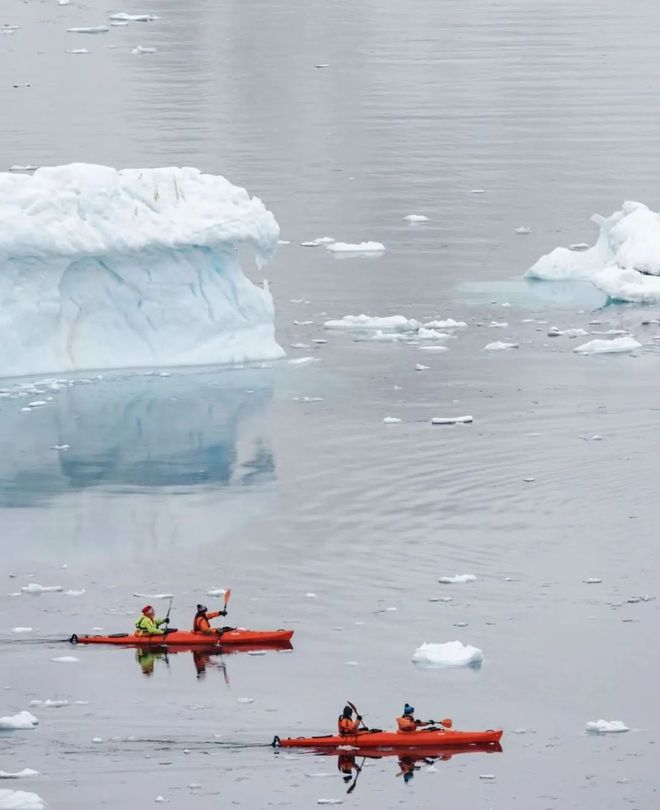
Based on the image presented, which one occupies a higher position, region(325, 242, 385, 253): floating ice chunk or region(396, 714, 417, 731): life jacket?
region(396, 714, 417, 731): life jacket

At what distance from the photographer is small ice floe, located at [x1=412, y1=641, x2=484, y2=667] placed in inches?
747

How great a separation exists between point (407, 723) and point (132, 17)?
56.8 meters

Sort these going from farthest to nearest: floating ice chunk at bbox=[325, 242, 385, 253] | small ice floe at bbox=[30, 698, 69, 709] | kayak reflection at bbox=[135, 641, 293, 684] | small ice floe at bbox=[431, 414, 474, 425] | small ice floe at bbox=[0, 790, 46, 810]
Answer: floating ice chunk at bbox=[325, 242, 385, 253]
small ice floe at bbox=[431, 414, 474, 425]
kayak reflection at bbox=[135, 641, 293, 684]
small ice floe at bbox=[30, 698, 69, 709]
small ice floe at bbox=[0, 790, 46, 810]

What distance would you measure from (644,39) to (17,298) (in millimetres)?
40812

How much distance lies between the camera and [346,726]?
56.7 feet

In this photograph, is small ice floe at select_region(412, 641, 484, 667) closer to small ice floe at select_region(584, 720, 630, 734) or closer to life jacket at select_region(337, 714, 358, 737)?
small ice floe at select_region(584, 720, 630, 734)

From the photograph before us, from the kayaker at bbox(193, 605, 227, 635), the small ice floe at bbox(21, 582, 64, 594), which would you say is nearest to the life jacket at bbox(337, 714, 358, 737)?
the kayaker at bbox(193, 605, 227, 635)

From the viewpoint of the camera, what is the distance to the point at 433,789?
658 inches

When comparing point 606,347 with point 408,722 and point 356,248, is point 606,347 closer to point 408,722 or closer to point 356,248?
point 356,248

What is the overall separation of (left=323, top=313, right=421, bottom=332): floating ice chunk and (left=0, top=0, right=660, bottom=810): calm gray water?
510 millimetres

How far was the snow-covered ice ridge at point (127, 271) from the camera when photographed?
28.5 metres

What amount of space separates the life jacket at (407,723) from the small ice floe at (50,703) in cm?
317

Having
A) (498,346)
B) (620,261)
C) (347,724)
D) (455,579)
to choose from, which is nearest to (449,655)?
(347,724)

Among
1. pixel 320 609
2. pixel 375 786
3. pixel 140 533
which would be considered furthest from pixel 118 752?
pixel 140 533
